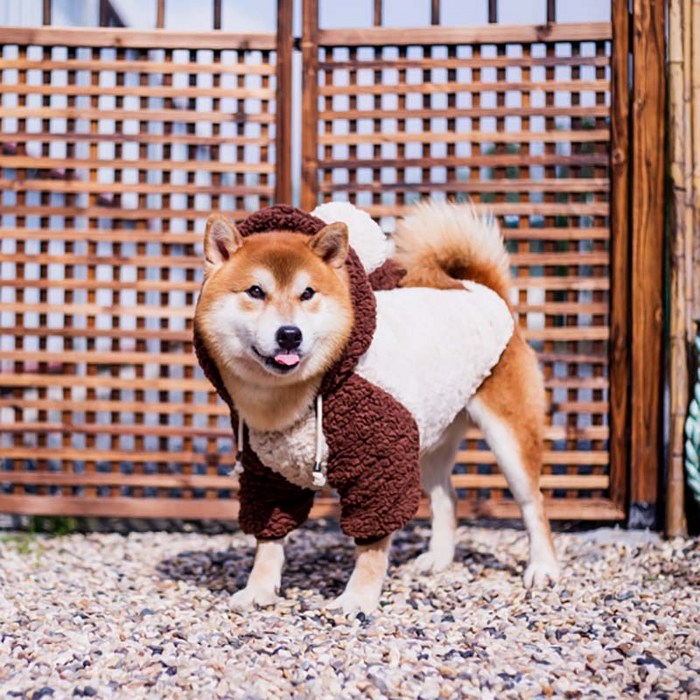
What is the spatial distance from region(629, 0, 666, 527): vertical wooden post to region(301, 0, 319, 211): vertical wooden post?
129cm

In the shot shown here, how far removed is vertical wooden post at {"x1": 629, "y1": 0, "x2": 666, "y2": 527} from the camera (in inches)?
150

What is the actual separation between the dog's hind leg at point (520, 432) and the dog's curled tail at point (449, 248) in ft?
0.95

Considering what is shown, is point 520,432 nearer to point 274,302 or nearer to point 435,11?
point 274,302

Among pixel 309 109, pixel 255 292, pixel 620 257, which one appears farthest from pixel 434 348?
pixel 309 109

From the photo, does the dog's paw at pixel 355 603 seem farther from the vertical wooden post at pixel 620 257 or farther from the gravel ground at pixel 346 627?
the vertical wooden post at pixel 620 257

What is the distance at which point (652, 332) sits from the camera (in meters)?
3.82

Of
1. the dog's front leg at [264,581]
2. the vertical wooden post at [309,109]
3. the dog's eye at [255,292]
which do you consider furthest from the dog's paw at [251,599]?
the vertical wooden post at [309,109]

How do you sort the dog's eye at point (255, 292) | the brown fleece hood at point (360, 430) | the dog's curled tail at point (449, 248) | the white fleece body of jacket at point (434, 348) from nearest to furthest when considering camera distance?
the dog's eye at point (255, 292) → the brown fleece hood at point (360, 430) → the white fleece body of jacket at point (434, 348) → the dog's curled tail at point (449, 248)

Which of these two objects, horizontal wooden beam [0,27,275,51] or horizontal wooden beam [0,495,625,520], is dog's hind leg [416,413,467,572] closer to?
horizontal wooden beam [0,495,625,520]

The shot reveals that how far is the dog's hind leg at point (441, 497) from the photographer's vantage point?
11.0 ft

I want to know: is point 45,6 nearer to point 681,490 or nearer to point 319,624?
point 319,624

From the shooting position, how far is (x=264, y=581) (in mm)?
2807

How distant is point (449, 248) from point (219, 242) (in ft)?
3.27

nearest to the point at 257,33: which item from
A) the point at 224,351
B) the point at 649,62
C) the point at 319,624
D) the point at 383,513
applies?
the point at 649,62
